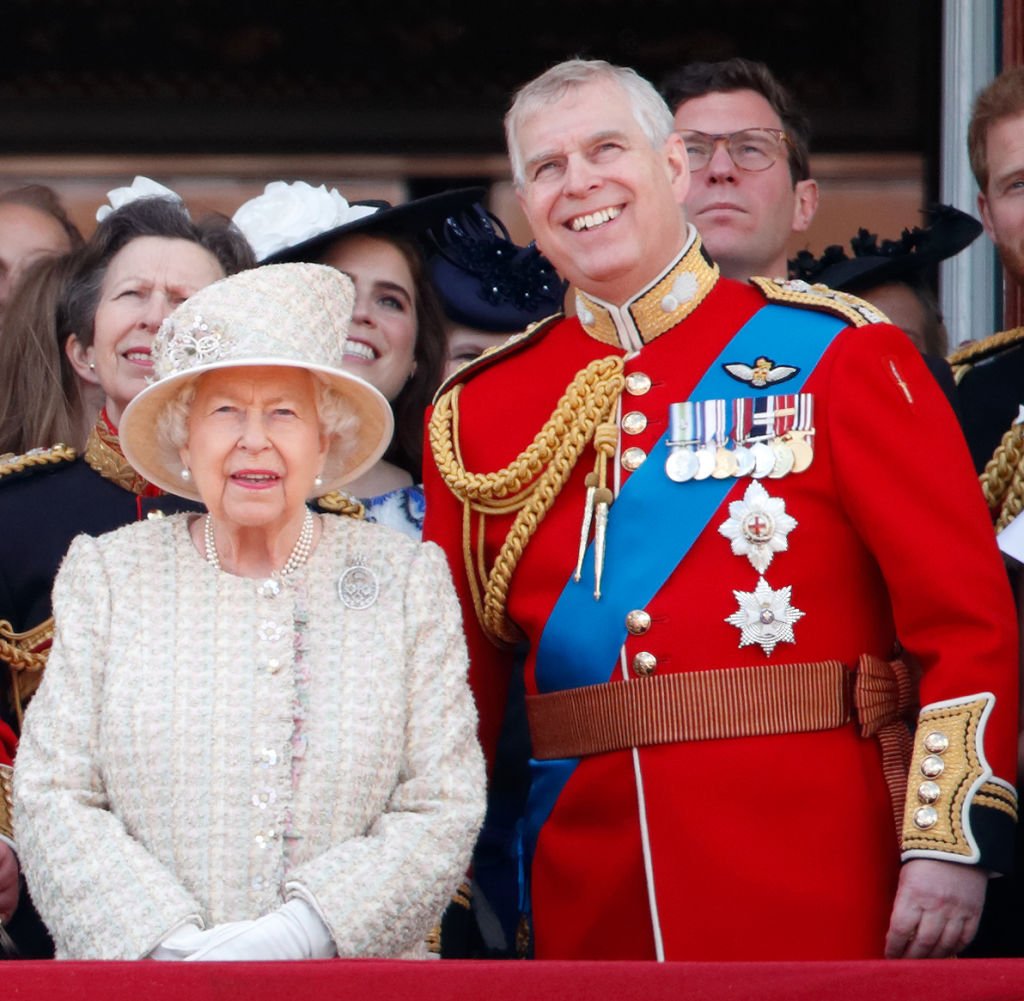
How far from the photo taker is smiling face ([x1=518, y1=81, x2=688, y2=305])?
3123mm

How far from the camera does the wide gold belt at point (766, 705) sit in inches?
115

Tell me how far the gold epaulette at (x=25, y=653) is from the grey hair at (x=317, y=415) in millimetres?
622

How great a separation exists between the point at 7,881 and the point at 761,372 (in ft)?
4.03

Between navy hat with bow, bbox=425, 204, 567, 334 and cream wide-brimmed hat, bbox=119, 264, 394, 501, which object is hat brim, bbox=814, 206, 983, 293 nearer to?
navy hat with bow, bbox=425, 204, 567, 334

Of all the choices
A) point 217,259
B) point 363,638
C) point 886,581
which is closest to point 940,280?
point 217,259

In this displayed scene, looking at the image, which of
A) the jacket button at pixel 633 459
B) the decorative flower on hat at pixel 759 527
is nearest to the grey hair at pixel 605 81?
the jacket button at pixel 633 459

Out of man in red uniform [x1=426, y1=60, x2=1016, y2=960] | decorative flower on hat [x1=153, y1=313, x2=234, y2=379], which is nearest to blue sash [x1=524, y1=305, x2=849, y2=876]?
man in red uniform [x1=426, y1=60, x2=1016, y2=960]

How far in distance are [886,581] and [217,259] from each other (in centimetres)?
145

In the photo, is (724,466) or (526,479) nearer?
(724,466)

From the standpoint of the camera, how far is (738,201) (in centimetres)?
385

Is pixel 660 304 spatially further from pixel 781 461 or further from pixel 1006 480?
pixel 1006 480

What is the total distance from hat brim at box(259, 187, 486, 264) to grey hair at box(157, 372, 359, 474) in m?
1.14

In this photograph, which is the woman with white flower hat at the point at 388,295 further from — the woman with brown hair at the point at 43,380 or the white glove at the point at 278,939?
the white glove at the point at 278,939

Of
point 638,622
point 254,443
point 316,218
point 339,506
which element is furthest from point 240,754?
point 316,218
